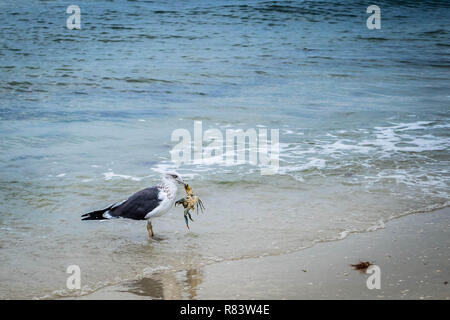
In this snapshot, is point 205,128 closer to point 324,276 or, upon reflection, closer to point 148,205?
point 148,205

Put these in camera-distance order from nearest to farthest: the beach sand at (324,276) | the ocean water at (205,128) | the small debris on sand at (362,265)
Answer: the beach sand at (324,276) → the small debris on sand at (362,265) → the ocean water at (205,128)

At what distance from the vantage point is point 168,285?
13.5ft

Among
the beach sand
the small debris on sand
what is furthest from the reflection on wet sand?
the small debris on sand

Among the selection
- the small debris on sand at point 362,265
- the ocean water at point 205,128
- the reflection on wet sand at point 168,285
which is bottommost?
the reflection on wet sand at point 168,285

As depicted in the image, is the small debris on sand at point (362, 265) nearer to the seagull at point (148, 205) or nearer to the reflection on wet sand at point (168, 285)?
the reflection on wet sand at point (168, 285)

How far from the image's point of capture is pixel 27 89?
12742mm

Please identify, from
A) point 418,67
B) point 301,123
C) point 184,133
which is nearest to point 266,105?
point 301,123

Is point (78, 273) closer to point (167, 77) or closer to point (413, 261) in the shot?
point (413, 261)

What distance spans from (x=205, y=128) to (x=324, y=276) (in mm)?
5743

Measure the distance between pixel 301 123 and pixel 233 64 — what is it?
6563 mm

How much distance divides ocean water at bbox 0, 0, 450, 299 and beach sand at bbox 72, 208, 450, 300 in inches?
3.7

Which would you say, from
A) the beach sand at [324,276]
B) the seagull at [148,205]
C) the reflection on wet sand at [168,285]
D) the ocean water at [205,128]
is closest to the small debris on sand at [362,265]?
the beach sand at [324,276]

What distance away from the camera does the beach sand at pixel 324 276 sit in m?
3.88

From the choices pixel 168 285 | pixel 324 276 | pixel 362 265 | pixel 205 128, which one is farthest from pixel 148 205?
pixel 205 128
